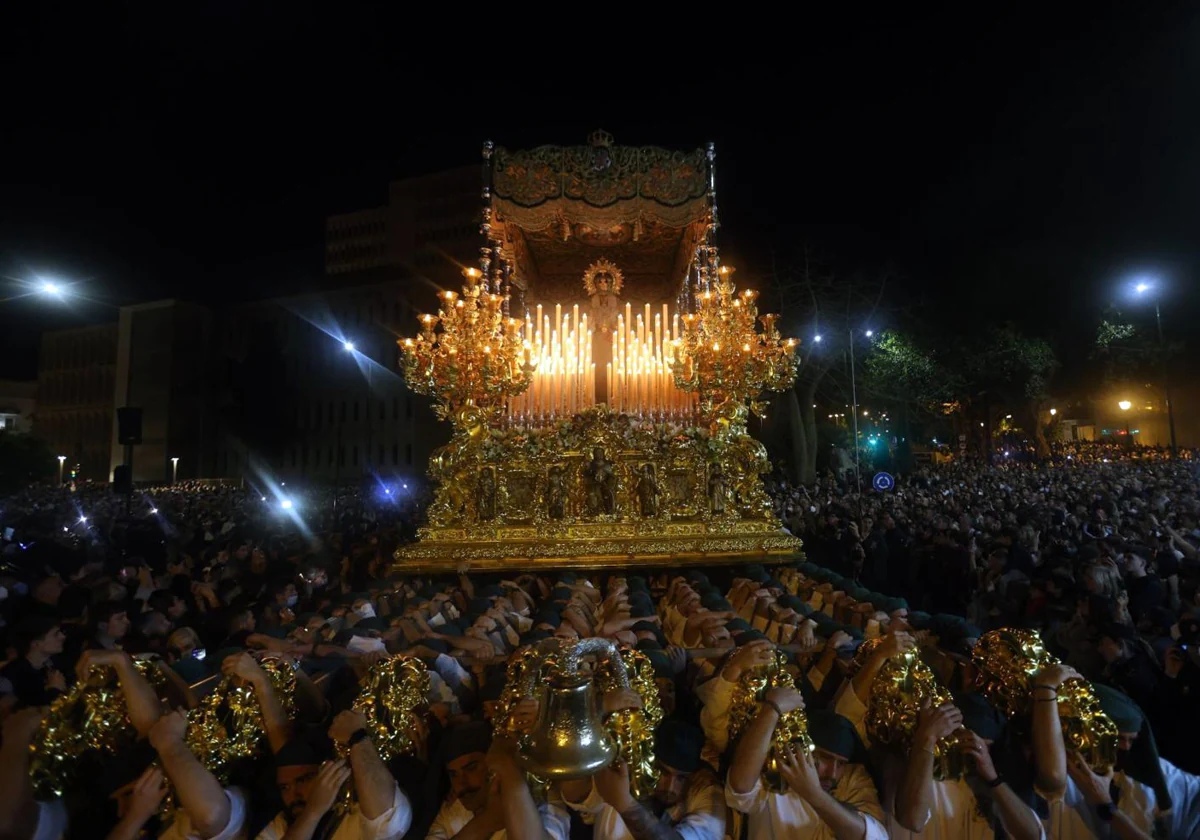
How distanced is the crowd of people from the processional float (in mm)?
1200

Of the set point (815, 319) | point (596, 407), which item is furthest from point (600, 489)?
point (815, 319)

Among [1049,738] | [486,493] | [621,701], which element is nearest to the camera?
[621,701]

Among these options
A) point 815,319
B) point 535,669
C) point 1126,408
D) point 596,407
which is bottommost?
point 535,669

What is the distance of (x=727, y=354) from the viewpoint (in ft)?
29.2

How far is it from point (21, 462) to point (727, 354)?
38782mm

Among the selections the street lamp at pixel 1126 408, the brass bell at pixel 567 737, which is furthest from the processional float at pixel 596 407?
the street lamp at pixel 1126 408

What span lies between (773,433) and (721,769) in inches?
948

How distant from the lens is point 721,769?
305cm

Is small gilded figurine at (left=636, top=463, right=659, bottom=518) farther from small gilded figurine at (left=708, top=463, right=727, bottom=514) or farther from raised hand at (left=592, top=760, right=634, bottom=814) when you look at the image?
raised hand at (left=592, top=760, right=634, bottom=814)

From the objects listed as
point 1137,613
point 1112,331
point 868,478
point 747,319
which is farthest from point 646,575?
point 1112,331

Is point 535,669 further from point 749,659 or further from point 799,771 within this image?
point 799,771

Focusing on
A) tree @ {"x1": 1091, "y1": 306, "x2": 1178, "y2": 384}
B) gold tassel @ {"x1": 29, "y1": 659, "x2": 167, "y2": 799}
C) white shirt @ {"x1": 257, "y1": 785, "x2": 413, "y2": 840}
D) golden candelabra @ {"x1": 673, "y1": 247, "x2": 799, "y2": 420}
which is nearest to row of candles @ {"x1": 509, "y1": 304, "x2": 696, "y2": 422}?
golden candelabra @ {"x1": 673, "y1": 247, "x2": 799, "y2": 420}

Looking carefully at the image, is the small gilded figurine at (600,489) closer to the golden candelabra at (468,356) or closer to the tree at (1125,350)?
the golden candelabra at (468,356)

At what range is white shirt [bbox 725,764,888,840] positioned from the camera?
2736 millimetres
